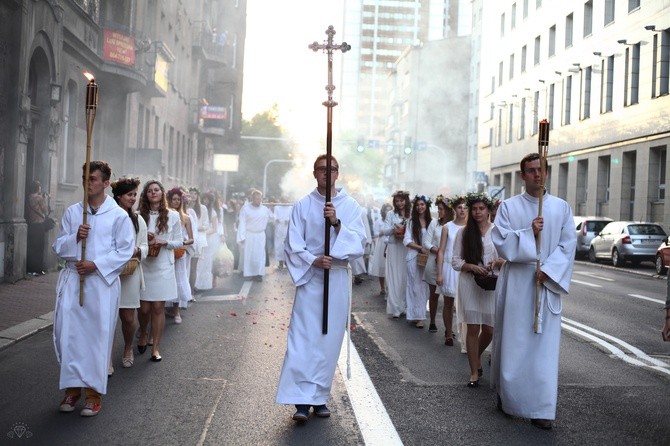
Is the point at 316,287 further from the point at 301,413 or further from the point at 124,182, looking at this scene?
the point at 124,182

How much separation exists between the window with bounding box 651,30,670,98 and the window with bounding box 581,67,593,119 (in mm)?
7441

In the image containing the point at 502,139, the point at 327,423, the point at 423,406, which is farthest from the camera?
the point at 502,139

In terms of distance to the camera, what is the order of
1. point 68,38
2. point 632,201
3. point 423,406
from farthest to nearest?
point 632,201
point 68,38
point 423,406

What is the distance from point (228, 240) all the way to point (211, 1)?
28651 millimetres

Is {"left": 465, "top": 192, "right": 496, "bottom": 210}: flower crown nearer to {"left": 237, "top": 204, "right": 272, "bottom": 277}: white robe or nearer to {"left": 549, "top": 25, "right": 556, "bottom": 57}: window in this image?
{"left": 237, "top": 204, "right": 272, "bottom": 277}: white robe

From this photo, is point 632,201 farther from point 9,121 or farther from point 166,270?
point 166,270

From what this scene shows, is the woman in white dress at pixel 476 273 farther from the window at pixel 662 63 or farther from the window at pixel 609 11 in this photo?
the window at pixel 609 11

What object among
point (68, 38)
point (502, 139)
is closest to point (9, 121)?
point (68, 38)

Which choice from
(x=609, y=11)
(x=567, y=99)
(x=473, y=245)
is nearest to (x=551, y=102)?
(x=567, y=99)

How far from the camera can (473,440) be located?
562cm

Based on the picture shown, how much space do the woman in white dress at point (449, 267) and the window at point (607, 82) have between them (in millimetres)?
30422

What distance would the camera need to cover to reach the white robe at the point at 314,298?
20.6ft

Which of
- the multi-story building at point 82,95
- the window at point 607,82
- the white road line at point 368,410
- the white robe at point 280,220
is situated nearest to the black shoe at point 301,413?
the white road line at point 368,410

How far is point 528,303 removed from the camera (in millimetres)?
6391
